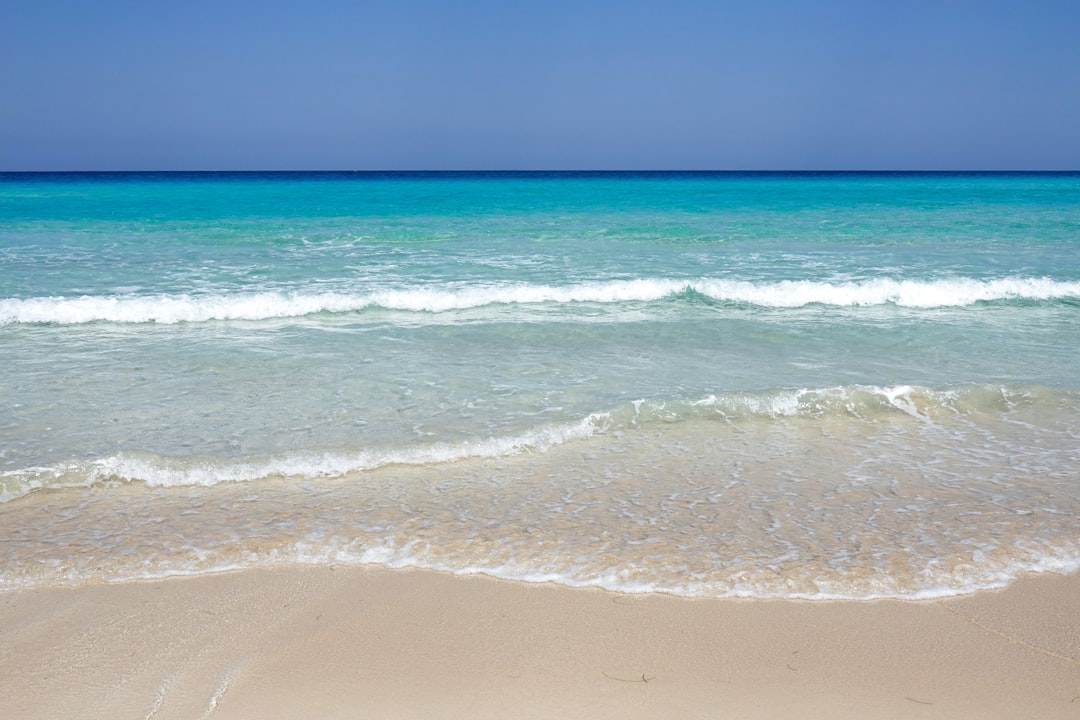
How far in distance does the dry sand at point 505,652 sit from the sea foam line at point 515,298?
26.9 feet

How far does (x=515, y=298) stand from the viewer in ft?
42.3

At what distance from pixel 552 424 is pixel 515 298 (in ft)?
21.4

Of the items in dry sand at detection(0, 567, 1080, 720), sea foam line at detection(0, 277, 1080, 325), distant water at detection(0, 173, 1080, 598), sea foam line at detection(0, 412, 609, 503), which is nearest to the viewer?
dry sand at detection(0, 567, 1080, 720)

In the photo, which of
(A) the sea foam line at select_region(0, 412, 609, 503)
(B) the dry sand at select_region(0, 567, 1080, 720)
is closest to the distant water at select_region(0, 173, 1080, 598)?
(A) the sea foam line at select_region(0, 412, 609, 503)

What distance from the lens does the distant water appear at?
4.55 m

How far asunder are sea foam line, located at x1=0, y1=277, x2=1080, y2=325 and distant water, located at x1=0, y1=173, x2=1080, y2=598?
0.21 ft

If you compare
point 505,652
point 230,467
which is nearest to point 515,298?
point 230,467

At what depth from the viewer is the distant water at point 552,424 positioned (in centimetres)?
455

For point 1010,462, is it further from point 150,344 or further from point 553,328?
point 150,344

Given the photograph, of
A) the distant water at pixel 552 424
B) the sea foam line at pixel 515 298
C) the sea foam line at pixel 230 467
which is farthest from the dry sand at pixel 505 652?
the sea foam line at pixel 515 298

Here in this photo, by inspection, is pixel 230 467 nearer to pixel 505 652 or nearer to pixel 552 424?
pixel 552 424

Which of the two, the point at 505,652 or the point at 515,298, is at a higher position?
the point at 515,298

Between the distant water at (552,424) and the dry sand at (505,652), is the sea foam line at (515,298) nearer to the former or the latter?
the distant water at (552,424)

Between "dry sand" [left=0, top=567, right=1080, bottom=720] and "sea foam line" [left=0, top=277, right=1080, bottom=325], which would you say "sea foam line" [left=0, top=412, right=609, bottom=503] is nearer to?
"dry sand" [left=0, top=567, right=1080, bottom=720]
